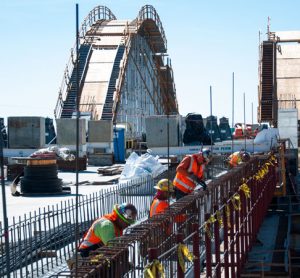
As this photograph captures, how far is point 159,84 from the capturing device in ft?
251

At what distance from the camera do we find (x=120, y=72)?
58469mm

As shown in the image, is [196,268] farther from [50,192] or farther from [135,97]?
[135,97]

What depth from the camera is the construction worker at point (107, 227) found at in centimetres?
963

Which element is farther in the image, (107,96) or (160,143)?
(107,96)

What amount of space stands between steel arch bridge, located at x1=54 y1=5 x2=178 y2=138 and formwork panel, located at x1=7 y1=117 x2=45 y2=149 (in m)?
9.49

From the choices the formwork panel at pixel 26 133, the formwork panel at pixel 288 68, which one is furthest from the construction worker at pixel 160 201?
the formwork panel at pixel 288 68

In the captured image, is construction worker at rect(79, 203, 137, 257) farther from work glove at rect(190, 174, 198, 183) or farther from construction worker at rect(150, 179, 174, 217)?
work glove at rect(190, 174, 198, 183)

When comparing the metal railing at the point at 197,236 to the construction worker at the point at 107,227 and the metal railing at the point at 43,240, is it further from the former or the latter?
the metal railing at the point at 43,240

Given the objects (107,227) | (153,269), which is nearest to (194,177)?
(107,227)

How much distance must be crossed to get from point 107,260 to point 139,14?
5706 centimetres

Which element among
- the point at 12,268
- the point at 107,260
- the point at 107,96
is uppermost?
the point at 107,96

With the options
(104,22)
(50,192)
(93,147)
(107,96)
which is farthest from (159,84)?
(50,192)

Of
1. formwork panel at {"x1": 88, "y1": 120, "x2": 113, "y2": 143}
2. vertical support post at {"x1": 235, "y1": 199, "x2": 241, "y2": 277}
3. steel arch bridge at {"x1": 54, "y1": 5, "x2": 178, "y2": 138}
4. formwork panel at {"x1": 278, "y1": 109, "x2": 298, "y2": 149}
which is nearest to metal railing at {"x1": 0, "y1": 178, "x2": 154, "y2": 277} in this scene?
vertical support post at {"x1": 235, "y1": 199, "x2": 241, "y2": 277}

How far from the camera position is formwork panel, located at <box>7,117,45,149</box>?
129 feet
